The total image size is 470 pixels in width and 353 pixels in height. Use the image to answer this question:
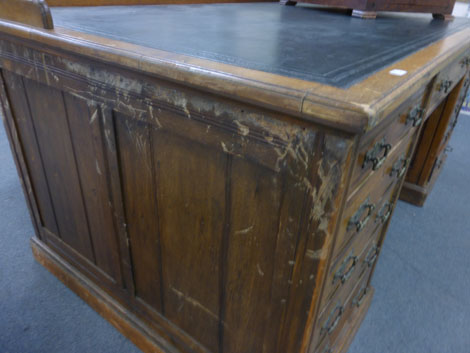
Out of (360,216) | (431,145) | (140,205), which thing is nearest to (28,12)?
(140,205)

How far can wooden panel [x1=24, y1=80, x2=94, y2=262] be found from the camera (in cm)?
99

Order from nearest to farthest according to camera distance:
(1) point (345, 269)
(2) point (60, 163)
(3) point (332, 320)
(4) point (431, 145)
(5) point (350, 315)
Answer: (1) point (345, 269) < (3) point (332, 320) < (2) point (60, 163) < (5) point (350, 315) < (4) point (431, 145)

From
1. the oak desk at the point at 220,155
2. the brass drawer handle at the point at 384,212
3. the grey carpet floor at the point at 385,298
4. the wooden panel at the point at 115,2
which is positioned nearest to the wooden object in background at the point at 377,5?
the oak desk at the point at 220,155

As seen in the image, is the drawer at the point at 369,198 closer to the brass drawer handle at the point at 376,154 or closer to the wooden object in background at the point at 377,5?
the brass drawer handle at the point at 376,154

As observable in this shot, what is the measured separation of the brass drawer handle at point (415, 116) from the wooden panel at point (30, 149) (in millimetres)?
1075

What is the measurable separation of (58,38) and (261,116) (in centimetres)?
53

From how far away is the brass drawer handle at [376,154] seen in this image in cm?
62

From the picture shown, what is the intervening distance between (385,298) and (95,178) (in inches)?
49.5

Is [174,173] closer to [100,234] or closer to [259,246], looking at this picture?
[259,246]

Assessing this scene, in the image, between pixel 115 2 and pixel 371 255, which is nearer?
pixel 371 255

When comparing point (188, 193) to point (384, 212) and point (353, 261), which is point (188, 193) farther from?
point (384, 212)

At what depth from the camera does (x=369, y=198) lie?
2.64ft

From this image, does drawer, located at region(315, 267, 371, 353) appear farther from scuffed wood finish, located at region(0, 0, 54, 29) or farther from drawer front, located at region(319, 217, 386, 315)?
scuffed wood finish, located at region(0, 0, 54, 29)

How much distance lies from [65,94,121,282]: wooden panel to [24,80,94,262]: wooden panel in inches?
1.4
